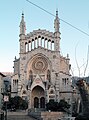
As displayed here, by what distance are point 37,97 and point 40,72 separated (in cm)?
486

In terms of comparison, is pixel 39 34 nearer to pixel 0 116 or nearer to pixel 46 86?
pixel 46 86

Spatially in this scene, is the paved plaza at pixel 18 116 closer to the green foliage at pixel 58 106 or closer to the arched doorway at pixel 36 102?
the green foliage at pixel 58 106

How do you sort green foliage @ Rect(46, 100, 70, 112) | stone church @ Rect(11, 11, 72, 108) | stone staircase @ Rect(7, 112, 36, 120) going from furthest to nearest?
stone church @ Rect(11, 11, 72, 108) → green foliage @ Rect(46, 100, 70, 112) → stone staircase @ Rect(7, 112, 36, 120)

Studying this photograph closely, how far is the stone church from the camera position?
2414 inches

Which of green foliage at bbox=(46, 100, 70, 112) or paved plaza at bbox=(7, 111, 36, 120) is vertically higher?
green foliage at bbox=(46, 100, 70, 112)

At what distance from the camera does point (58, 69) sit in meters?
62.2

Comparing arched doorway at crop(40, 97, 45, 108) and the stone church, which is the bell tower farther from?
arched doorway at crop(40, 97, 45, 108)

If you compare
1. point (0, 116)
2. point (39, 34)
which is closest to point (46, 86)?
point (39, 34)

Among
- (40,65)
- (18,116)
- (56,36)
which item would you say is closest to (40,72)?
(40,65)

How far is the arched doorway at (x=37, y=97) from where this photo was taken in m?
63.0

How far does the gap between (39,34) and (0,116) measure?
35.2 metres

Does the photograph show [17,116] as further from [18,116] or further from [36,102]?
[36,102]

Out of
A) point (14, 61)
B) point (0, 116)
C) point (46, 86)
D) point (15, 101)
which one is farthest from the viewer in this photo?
point (14, 61)

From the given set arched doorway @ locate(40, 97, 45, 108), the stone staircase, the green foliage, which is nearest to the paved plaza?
the stone staircase
